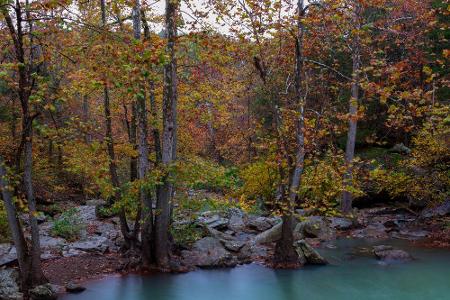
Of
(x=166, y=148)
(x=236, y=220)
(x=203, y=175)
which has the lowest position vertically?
(x=236, y=220)

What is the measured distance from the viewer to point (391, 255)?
13516mm

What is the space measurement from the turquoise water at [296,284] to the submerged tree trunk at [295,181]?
Answer: 0.51 m

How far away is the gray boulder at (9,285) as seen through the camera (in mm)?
9430

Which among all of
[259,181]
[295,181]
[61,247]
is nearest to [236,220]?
[259,181]

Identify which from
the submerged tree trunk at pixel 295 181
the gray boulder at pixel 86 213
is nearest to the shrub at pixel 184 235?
the submerged tree trunk at pixel 295 181

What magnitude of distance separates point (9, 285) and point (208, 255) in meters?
5.66

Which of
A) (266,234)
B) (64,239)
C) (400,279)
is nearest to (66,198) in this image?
(64,239)

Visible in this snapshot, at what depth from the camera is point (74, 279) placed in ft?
38.0

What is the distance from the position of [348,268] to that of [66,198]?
15107 millimetres

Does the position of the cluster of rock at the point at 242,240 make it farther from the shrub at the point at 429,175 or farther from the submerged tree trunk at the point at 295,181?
the shrub at the point at 429,175

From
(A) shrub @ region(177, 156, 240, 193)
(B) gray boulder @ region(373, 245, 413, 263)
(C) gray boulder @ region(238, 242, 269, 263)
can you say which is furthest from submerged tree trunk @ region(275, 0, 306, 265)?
(B) gray boulder @ region(373, 245, 413, 263)

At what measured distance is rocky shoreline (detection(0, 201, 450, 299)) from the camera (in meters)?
12.0

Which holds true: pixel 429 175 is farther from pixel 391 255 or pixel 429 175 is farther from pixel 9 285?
pixel 9 285

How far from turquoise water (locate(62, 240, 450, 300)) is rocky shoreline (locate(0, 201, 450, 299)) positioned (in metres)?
0.59
